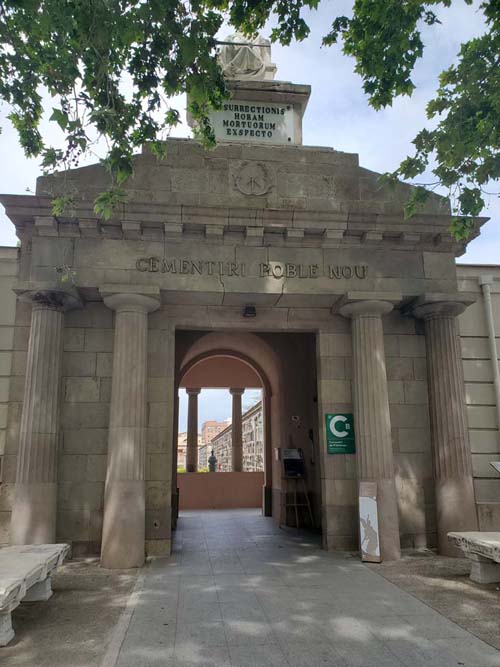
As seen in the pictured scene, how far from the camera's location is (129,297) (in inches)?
376

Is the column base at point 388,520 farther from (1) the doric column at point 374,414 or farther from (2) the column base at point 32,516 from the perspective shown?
(2) the column base at point 32,516

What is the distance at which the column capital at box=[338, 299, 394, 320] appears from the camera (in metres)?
10.1

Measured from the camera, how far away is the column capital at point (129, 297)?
9523mm

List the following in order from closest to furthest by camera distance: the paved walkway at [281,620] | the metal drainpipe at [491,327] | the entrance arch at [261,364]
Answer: the paved walkway at [281,620], the metal drainpipe at [491,327], the entrance arch at [261,364]

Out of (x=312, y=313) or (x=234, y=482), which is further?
(x=234, y=482)

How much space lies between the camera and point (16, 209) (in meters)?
9.57

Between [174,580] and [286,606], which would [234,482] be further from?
[286,606]

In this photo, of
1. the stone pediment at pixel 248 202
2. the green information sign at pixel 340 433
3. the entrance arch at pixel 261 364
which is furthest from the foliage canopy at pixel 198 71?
the entrance arch at pixel 261 364

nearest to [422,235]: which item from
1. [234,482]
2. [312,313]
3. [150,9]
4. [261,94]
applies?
[312,313]

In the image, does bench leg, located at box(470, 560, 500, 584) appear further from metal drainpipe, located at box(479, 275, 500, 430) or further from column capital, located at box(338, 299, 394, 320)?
column capital, located at box(338, 299, 394, 320)

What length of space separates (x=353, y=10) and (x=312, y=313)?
16.8 ft

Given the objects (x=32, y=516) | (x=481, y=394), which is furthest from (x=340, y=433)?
(x=32, y=516)

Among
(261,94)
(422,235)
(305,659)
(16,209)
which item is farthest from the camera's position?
(261,94)

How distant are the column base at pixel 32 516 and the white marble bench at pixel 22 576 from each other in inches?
48.8
